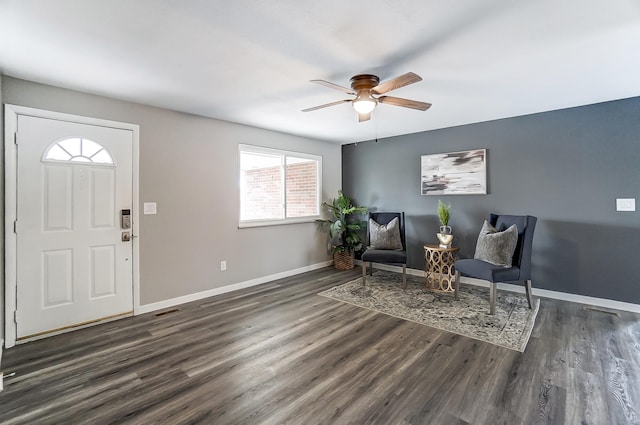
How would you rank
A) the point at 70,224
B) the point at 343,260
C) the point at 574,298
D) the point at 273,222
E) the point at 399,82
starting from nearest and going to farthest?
the point at 399,82, the point at 70,224, the point at 574,298, the point at 273,222, the point at 343,260

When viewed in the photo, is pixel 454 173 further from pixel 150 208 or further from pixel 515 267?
pixel 150 208

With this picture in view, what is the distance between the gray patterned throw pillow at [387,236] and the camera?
14.5 ft

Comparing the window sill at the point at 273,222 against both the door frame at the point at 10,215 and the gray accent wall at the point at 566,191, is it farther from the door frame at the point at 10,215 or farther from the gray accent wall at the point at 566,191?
the door frame at the point at 10,215

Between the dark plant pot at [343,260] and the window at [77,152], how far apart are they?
143 inches

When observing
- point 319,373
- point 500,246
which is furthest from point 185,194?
point 500,246

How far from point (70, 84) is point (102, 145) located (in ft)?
1.92

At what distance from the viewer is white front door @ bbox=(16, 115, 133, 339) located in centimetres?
262

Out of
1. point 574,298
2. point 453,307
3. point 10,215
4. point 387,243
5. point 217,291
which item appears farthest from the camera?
point 387,243

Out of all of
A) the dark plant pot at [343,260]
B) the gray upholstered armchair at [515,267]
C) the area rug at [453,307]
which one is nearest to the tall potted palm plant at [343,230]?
the dark plant pot at [343,260]

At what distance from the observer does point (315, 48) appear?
214 cm

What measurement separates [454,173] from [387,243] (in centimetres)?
148

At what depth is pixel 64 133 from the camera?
279cm

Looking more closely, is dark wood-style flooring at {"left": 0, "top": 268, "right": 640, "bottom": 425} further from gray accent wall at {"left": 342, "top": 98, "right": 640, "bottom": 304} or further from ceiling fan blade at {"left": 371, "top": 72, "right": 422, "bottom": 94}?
ceiling fan blade at {"left": 371, "top": 72, "right": 422, "bottom": 94}

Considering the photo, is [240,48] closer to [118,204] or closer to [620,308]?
[118,204]
